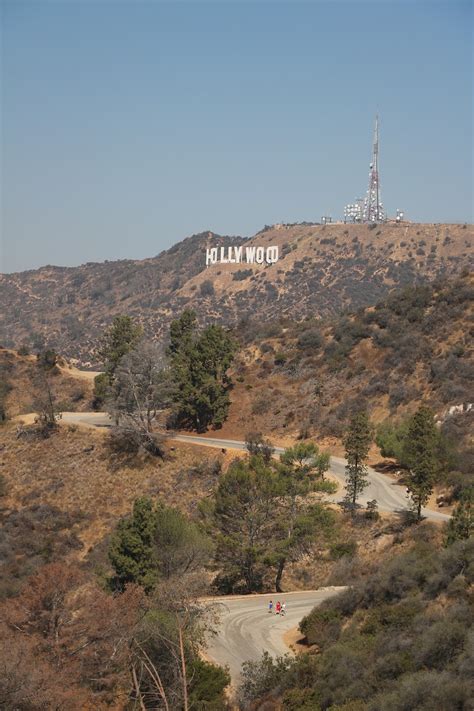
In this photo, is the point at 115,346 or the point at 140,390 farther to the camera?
the point at 115,346

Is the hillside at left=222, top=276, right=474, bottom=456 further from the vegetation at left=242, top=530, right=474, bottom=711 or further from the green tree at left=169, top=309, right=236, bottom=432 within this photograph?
the vegetation at left=242, top=530, right=474, bottom=711

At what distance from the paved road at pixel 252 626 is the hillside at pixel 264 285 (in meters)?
88.9

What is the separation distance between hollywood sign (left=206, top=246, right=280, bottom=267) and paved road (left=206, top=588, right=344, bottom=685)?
417 ft

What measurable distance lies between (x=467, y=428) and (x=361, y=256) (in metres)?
103

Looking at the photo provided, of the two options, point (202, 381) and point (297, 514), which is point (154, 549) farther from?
point (202, 381)

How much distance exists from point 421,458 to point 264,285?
364 feet

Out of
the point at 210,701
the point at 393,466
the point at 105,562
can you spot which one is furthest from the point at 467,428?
the point at 210,701

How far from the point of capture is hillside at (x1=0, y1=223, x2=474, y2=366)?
445 ft

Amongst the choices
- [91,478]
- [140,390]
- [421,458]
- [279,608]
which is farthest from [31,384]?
[279,608]

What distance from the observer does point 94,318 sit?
161 meters

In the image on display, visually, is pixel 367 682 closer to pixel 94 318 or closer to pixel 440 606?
pixel 440 606

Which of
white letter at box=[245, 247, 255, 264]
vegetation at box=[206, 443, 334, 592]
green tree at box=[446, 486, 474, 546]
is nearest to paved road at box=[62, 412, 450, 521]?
vegetation at box=[206, 443, 334, 592]

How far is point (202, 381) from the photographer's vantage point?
61.5 meters

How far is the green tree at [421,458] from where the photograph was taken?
3772cm
